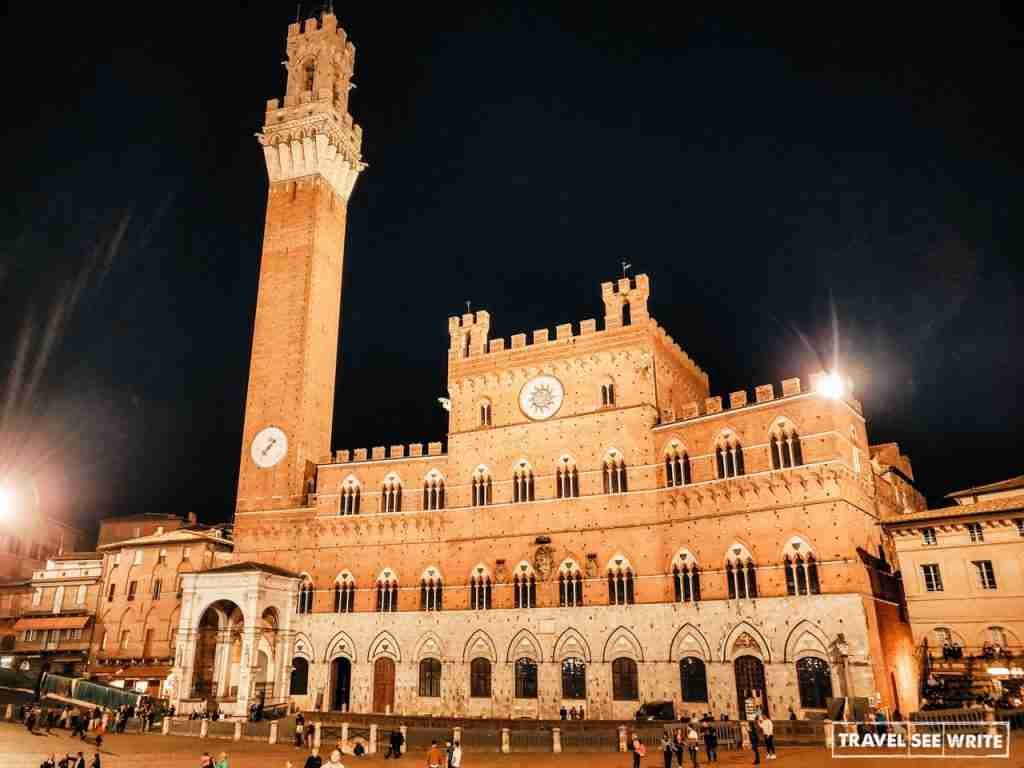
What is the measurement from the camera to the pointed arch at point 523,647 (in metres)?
36.3

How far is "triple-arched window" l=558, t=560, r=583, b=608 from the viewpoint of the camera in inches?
1432

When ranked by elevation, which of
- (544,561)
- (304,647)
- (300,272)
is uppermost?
(300,272)

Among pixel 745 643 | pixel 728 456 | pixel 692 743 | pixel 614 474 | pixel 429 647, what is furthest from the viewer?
pixel 429 647

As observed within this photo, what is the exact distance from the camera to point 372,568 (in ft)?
136

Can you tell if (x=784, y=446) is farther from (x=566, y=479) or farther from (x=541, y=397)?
(x=541, y=397)

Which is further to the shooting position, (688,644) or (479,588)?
(479,588)

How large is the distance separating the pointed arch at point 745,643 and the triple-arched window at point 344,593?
19.7 metres

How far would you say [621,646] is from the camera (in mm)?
Answer: 34500

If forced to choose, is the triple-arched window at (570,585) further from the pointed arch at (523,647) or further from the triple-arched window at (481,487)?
the triple-arched window at (481,487)

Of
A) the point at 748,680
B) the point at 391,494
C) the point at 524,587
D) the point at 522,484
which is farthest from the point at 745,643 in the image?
the point at 391,494

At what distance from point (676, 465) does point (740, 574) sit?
5.70m

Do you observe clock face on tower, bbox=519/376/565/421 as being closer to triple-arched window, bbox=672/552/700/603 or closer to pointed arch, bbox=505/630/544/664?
triple-arched window, bbox=672/552/700/603

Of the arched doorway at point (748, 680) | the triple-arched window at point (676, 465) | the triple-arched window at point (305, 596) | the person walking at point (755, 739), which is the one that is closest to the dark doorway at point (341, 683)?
the triple-arched window at point (305, 596)

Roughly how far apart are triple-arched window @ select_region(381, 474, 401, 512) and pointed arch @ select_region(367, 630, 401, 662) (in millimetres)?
6503
